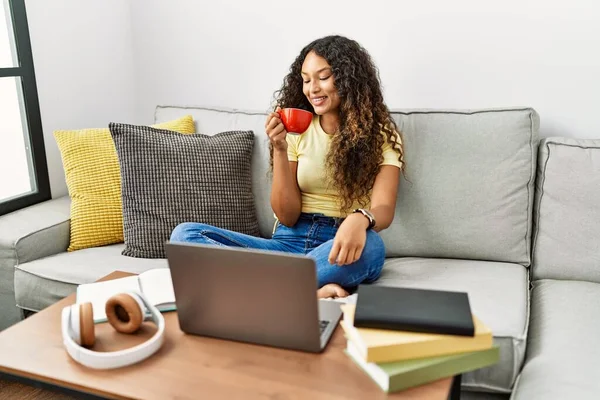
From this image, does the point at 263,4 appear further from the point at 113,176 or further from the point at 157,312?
the point at 157,312

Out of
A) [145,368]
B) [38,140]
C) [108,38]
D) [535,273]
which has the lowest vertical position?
[535,273]

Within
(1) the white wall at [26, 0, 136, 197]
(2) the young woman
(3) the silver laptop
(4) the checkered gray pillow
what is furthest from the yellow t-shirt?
(1) the white wall at [26, 0, 136, 197]

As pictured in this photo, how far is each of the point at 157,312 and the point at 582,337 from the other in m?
1.00

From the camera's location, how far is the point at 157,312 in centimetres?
128

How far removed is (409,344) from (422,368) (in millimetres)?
47

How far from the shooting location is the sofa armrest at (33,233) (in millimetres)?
1944

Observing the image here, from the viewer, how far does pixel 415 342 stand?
1.05 meters

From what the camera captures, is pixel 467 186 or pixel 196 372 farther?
pixel 467 186

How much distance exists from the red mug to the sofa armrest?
899 millimetres

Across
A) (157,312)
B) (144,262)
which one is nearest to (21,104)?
(144,262)

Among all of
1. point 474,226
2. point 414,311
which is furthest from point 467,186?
point 414,311

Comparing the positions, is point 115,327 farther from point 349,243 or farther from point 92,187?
point 92,187

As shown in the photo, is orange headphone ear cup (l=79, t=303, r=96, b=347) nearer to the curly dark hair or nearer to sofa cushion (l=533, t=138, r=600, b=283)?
the curly dark hair

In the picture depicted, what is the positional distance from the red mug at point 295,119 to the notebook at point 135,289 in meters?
0.53
